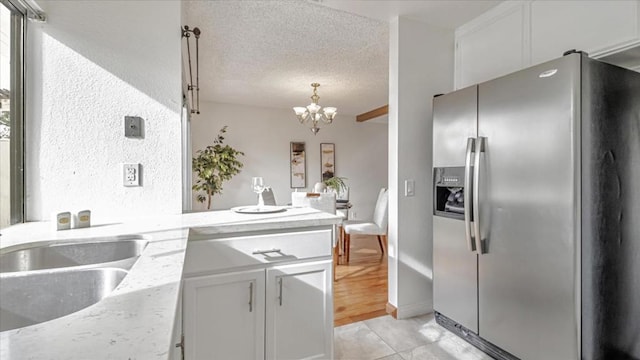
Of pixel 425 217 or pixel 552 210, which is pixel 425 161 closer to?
pixel 425 217

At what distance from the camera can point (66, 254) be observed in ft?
3.67

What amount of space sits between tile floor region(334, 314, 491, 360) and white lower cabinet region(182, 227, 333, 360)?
485mm

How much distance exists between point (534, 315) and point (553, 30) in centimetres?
175

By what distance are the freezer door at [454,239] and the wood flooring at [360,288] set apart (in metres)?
0.60

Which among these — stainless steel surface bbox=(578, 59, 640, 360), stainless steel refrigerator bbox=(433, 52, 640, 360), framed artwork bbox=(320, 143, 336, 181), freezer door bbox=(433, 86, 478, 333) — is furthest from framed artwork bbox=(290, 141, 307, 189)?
stainless steel surface bbox=(578, 59, 640, 360)

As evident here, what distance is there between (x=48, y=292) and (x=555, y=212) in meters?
1.99

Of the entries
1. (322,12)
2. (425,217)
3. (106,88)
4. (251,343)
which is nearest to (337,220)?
(251,343)

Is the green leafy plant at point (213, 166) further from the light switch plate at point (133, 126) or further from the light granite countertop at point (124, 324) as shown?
the light granite countertop at point (124, 324)

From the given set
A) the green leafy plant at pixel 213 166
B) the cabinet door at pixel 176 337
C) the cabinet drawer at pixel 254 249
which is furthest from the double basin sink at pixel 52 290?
the green leafy plant at pixel 213 166

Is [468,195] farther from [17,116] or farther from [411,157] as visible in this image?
[17,116]

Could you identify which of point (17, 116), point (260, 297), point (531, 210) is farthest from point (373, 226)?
point (17, 116)

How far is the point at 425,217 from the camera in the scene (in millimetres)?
2486

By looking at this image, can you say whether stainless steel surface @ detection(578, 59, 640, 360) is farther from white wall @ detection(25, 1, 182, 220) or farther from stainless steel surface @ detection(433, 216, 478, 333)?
white wall @ detection(25, 1, 182, 220)

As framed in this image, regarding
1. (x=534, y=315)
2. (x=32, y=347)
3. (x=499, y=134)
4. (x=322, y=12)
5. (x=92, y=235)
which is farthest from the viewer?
(x=322, y=12)
